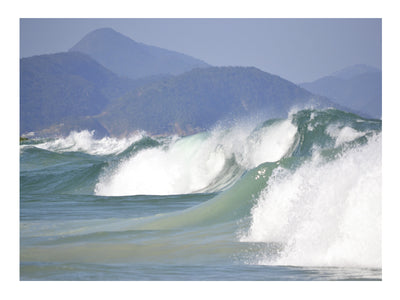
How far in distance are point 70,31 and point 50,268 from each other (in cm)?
326

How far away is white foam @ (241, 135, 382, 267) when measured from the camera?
428 cm

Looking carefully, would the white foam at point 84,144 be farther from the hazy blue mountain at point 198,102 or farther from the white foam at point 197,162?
the white foam at point 197,162

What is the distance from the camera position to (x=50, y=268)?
Result: 14.4ft

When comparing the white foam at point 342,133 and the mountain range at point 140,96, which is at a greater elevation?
the mountain range at point 140,96

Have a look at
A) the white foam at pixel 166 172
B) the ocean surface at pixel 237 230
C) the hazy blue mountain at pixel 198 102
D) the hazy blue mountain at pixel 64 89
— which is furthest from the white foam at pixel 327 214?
the hazy blue mountain at pixel 198 102

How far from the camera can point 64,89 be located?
3688cm

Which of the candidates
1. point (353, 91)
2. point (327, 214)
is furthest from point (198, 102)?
point (327, 214)

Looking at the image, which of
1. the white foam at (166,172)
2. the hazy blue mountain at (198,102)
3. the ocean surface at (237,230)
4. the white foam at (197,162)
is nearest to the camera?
the ocean surface at (237,230)

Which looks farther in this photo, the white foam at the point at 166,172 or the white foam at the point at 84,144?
the white foam at the point at 84,144

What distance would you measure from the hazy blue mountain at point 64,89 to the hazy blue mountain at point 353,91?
5.90m

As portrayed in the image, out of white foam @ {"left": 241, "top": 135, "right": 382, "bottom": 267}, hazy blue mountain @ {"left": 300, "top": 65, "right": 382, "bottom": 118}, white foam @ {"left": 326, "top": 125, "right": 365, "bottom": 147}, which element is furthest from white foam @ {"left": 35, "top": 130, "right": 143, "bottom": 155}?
white foam @ {"left": 241, "top": 135, "right": 382, "bottom": 267}

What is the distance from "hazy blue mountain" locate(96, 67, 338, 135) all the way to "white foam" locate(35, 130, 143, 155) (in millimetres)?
4346

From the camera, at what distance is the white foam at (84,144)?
96.5 feet
